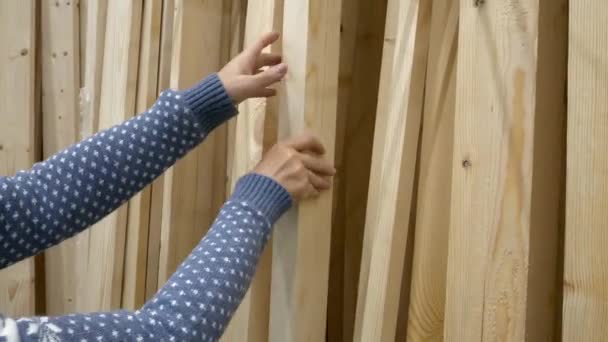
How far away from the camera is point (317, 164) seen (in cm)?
95

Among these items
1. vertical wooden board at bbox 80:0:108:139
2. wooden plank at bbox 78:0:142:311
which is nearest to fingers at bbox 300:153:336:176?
wooden plank at bbox 78:0:142:311

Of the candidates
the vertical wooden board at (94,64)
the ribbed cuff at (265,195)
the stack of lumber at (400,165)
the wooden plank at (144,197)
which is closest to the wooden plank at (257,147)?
the stack of lumber at (400,165)

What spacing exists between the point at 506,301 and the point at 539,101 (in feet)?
0.88

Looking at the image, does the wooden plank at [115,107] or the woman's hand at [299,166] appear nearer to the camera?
the woman's hand at [299,166]

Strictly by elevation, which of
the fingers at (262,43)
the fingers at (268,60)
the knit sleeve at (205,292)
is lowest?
the knit sleeve at (205,292)

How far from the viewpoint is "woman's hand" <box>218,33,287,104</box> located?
952 millimetres

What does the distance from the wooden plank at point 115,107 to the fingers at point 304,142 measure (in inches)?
25.2

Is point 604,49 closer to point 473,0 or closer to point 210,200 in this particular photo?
point 473,0

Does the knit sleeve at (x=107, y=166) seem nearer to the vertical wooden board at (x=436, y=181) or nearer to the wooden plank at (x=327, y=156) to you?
the wooden plank at (x=327, y=156)

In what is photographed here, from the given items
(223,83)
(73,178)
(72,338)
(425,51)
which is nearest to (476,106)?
(425,51)

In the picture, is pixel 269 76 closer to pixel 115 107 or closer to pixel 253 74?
pixel 253 74

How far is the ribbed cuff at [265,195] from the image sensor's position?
893 millimetres

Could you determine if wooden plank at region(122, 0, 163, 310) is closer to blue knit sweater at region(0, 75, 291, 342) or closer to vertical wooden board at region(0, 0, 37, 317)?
blue knit sweater at region(0, 75, 291, 342)

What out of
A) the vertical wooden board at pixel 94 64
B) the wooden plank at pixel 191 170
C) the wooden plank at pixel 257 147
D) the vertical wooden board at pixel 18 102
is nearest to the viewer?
the wooden plank at pixel 257 147
